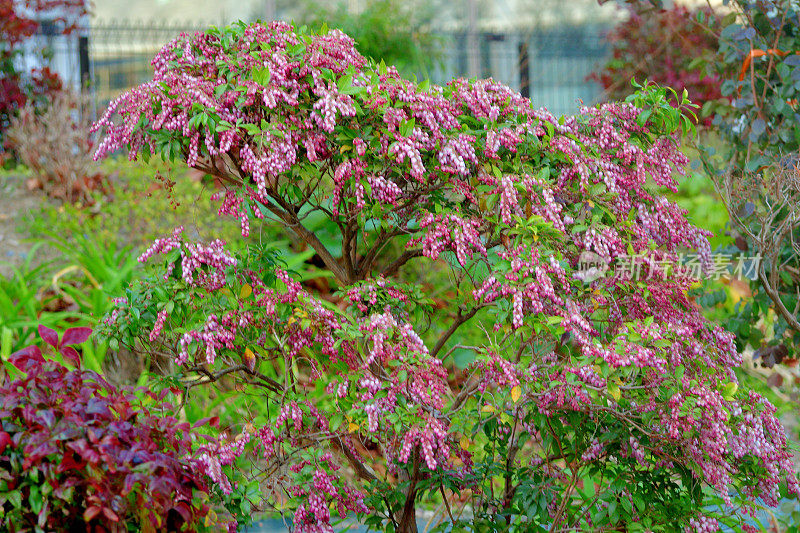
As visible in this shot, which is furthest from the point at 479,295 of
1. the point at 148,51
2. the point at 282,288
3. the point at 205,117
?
the point at 148,51

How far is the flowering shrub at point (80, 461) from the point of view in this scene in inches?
70.1

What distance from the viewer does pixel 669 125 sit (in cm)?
234

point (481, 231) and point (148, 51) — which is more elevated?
point (148, 51)

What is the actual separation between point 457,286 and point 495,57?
34.5 ft

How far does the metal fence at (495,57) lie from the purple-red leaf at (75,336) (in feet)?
27.2

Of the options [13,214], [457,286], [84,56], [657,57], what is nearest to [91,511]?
[457,286]

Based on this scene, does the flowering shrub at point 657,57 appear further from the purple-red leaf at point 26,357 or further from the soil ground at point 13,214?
the purple-red leaf at point 26,357

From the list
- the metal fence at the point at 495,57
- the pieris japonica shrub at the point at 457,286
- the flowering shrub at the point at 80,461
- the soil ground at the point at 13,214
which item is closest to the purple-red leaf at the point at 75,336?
the flowering shrub at the point at 80,461

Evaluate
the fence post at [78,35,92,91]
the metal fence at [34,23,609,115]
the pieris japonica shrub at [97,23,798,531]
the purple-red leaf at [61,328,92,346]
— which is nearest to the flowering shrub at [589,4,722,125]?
the metal fence at [34,23,609,115]

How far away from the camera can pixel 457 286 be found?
2600 mm

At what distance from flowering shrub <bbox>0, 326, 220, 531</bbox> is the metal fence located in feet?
27.5

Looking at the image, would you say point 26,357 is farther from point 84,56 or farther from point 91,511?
point 84,56

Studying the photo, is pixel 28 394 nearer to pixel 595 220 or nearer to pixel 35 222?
pixel 595 220

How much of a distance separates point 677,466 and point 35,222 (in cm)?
517
